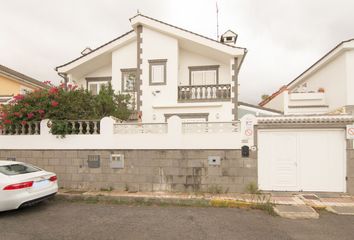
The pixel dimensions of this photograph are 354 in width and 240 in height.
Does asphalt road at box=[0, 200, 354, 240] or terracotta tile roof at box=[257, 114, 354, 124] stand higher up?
terracotta tile roof at box=[257, 114, 354, 124]

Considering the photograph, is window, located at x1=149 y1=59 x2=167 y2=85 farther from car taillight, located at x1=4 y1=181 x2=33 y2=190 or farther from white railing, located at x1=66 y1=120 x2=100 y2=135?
car taillight, located at x1=4 y1=181 x2=33 y2=190

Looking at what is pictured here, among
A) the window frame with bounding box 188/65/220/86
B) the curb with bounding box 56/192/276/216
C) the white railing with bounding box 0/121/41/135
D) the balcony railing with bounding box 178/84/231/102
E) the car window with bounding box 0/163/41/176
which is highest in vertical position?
the window frame with bounding box 188/65/220/86

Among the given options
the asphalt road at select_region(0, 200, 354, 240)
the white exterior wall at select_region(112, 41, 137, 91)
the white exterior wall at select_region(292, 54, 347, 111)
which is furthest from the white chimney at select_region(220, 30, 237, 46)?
the asphalt road at select_region(0, 200, 354, 240)

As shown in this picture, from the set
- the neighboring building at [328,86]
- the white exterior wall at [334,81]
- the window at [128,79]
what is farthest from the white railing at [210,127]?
the white exterior wall at [334,81]

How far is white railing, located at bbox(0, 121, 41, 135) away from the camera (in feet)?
27.0

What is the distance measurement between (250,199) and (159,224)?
121 inches

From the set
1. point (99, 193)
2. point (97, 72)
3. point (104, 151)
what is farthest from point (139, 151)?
point (97, 72)

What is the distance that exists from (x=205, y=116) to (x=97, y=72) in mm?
7394

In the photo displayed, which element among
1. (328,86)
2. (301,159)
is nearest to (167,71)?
(301,159)

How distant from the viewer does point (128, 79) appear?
12.7 m

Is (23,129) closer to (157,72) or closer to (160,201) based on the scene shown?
(160,201)

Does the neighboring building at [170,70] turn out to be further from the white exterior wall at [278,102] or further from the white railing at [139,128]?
the white exterior wall at [278,102]

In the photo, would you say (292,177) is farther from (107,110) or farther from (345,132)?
(107,110)

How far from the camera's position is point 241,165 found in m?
7.34
